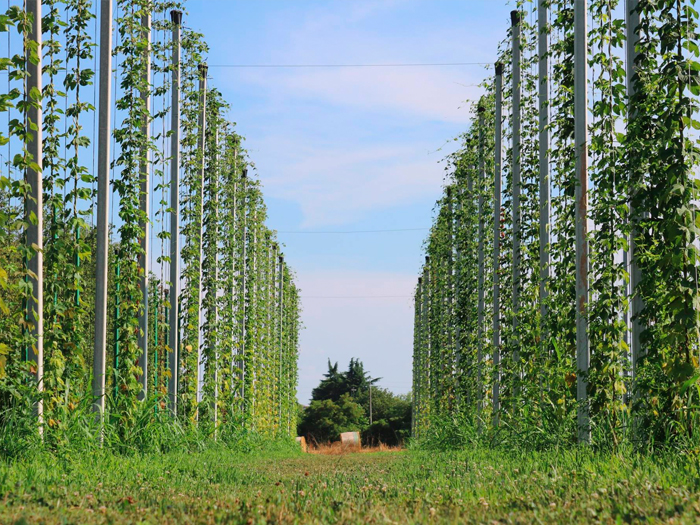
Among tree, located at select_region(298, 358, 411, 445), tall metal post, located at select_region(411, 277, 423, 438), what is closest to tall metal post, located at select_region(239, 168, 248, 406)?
tall metal post, located at select_region(411, 277, 423, 438)

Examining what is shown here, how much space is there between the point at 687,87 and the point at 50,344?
6.77 meters

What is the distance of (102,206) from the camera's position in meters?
8.73

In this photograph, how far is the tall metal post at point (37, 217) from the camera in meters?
7.63

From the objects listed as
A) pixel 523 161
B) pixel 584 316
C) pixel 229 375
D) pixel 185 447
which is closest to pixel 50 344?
pixel 185 447

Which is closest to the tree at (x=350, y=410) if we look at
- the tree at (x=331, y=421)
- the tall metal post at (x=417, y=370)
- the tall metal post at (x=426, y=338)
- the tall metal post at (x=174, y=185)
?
the tree at (x=331, y=421)

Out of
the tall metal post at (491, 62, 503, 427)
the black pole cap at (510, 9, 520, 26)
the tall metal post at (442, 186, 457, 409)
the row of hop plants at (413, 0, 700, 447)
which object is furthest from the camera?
the tall metal post at (442, 186, 457, 409)

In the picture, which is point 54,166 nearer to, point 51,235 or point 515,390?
point 51,235

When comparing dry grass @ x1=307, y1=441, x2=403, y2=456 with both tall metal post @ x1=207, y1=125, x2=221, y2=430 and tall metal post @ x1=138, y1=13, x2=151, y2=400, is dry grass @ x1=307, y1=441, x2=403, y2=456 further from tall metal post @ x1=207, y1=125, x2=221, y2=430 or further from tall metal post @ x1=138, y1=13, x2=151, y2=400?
tall metal post @ x1=138, y1=13, x2=151, y2=400

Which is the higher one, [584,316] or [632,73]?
[632,73]

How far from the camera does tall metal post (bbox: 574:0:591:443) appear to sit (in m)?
7.57

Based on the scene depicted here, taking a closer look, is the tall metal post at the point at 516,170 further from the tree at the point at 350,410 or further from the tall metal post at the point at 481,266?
the tree at the point at 350,410

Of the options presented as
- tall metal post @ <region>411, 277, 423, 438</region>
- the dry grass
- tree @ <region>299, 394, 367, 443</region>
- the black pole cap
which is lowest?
tree @ <region>299, 394, 367, 443</region>

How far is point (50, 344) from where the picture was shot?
836 cm

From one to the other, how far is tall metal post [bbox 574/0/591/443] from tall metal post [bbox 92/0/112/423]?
5.07 metres
